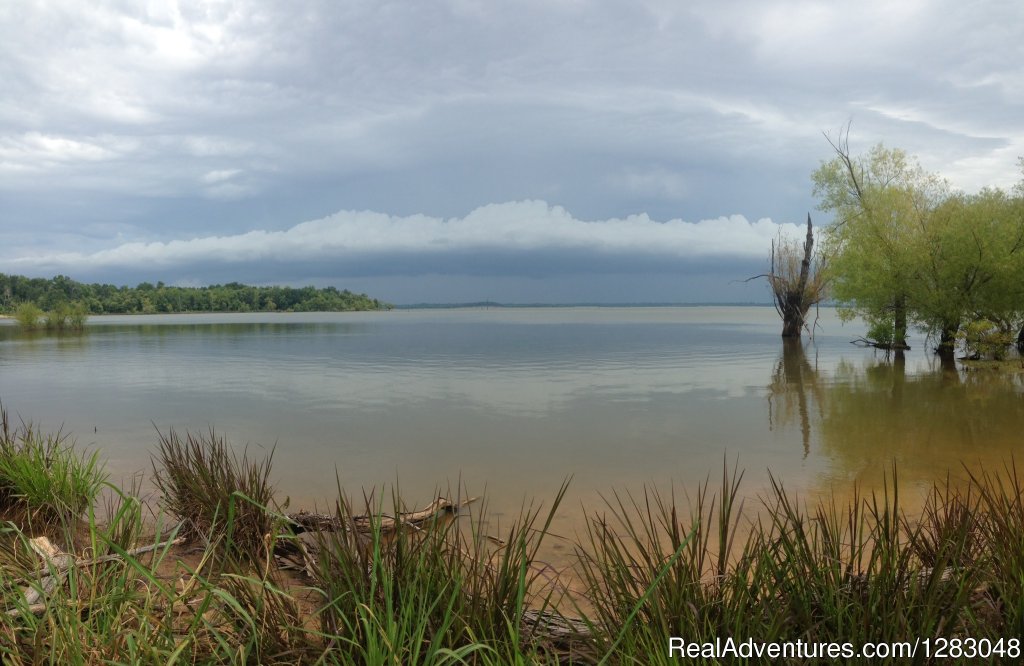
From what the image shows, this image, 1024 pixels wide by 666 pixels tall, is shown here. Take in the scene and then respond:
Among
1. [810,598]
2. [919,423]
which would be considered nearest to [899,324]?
[919,423]

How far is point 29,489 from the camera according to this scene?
550 centimetres

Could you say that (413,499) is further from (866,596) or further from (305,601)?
(866,596)

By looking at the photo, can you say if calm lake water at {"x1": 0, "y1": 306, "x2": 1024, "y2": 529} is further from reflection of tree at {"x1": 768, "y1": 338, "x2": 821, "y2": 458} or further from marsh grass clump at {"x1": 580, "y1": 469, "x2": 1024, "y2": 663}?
marsh grass clump at {"x1": 580, "y1": 469, "x2": 1024, "y2": 663}

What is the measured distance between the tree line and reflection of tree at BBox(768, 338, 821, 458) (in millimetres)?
4340

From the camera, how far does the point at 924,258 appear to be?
21672 mm

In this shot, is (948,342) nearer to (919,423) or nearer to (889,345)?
(889,345)

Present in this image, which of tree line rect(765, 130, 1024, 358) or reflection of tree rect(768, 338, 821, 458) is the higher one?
tree line rect(765, 130, 1024, 358)

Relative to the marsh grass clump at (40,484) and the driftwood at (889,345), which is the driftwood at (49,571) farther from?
the driftwood at (889,345)

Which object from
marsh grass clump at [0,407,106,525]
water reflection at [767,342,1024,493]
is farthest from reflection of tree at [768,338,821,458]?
marsh grass clump at [0,407,106,525]

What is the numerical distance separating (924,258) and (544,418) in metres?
17.5

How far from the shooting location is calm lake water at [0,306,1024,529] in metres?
7.93

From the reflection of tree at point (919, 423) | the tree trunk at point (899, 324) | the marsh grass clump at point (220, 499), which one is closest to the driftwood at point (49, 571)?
the marsh grass clump at point (220, 499)

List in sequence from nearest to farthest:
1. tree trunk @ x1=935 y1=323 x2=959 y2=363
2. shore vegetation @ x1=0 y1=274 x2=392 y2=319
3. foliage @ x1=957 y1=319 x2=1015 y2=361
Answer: foliage @ x1=957 y1=319 x2=1015 y2=361
tree trunk @ x1=935 y1=323 x2=959 y2=363
shore vegetation @ x1=0 y1=274 x2=392 y2=319

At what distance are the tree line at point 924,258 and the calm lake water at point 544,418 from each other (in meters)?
2.17
